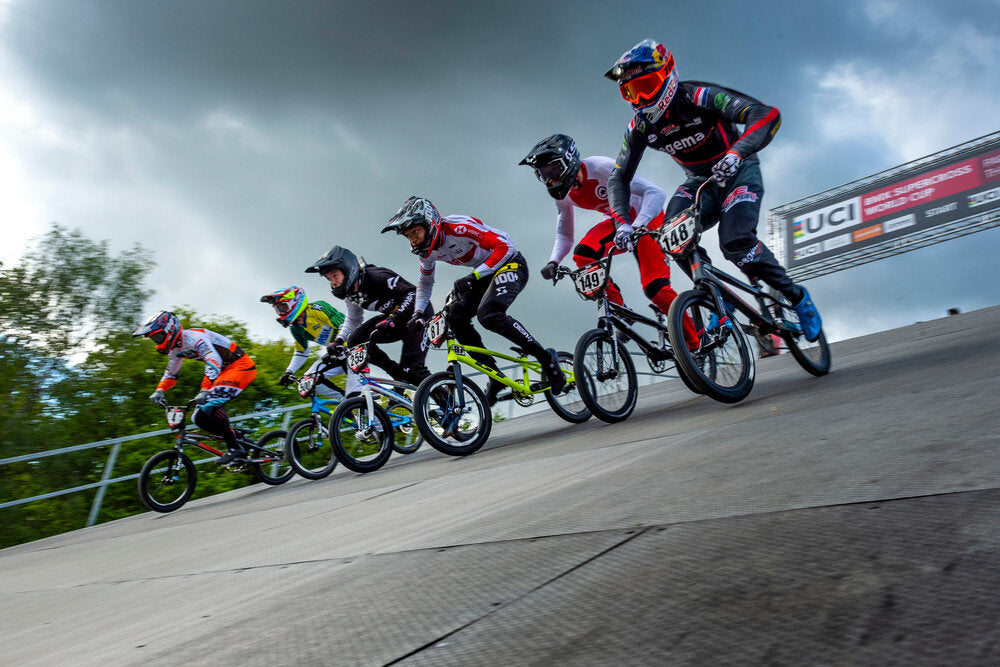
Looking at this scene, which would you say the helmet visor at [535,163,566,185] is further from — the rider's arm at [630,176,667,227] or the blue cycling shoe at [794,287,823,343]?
the blue cycling shoe at [794,287,823,343]

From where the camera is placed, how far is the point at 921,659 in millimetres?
1054

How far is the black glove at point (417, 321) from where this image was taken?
23.4 feet

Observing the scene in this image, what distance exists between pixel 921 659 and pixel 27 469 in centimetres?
2133

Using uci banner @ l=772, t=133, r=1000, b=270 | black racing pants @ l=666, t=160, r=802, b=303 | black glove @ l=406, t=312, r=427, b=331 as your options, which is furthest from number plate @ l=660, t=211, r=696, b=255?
uci banner @ l=772, t=133, r=1000, b=270

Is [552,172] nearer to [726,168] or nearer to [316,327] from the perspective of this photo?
[726,168]

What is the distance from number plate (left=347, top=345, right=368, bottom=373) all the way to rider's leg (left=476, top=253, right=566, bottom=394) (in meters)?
1.64

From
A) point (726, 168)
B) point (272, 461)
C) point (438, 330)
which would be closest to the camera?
point (726, 168)

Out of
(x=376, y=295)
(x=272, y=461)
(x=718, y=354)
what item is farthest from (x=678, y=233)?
(x=272, y=461)

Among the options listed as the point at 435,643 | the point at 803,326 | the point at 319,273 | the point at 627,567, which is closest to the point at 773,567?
the point at 627,567

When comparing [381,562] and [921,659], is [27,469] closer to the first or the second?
[381,562]

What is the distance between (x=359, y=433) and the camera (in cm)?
743

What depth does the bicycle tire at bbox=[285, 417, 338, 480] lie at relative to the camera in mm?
8578

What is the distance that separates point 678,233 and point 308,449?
5407 mm

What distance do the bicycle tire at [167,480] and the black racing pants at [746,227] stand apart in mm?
6704
